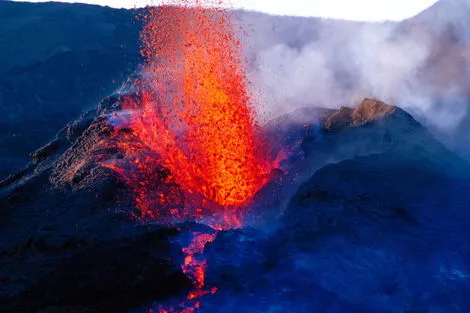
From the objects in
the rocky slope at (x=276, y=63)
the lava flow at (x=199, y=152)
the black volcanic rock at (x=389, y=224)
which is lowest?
the black volcanic rock at (x=389, y=224)

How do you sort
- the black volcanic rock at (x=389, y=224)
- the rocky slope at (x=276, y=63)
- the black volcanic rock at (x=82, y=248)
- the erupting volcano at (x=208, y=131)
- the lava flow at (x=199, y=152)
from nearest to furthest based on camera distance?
the black volcanic rock at (x=389, y=224), the black volcanic rock at (x=82, y=248), the lava flow at (x=199, y=152), the erupting volcano at (x=208, y=131), the rocky slope at (x=276, y=63)

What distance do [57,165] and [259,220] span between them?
5492 mm

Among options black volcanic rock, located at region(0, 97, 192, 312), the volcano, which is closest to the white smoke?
the volcano

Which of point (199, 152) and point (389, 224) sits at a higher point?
point (199, 152)

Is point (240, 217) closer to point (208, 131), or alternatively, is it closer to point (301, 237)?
point (301, 237)

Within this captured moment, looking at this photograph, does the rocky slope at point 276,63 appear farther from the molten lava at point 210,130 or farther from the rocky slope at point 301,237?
the molten lava at point 210,130

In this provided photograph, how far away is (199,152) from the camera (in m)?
9.75

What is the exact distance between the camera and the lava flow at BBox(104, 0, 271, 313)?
25.3 feet

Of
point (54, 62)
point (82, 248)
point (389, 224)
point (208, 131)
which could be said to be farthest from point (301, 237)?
point (54, 62)

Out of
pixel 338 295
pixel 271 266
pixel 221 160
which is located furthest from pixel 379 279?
pixel 221 160

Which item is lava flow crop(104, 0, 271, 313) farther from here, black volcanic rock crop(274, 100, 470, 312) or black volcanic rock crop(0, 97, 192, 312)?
black volcanic rock crop(274, 100, 470, 312)

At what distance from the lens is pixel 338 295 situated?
5.61 m

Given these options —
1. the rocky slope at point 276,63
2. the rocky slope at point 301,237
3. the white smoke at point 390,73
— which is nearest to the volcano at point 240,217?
the rocky slope at point 301,237

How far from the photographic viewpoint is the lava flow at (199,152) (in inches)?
304
